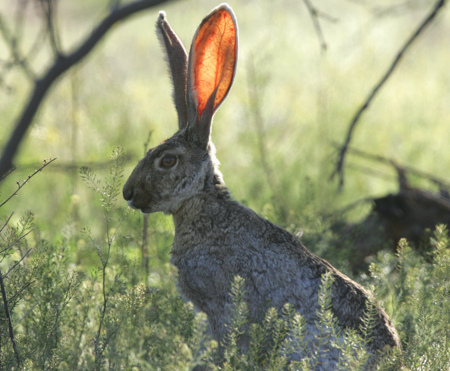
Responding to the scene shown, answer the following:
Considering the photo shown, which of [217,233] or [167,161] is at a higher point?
[167,161]

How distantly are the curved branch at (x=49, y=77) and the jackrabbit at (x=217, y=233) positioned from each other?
0.45 m

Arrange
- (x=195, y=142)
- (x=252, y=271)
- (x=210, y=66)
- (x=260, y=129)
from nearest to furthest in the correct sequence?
(x=252, y=271), (x=210, y=66), (x=195, y=142), (x=260, y=129)

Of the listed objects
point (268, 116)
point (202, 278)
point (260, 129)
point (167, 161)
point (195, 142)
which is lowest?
point (202, 278)

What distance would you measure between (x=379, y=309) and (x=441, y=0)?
3015mm

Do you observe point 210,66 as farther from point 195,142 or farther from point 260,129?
point 260,129

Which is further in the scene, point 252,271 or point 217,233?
point 217,233

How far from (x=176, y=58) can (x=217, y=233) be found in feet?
4.32

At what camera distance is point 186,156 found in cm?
332

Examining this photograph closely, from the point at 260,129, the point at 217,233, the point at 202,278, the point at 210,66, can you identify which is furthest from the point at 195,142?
the point at 260,129

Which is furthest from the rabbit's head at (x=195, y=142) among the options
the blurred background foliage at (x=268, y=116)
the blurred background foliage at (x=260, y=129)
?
the blurred background foliage at (x=268, y=116)

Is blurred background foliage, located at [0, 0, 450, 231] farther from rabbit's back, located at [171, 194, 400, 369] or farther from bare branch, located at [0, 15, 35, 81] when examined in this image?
rabbit's back, located at [171, 194, 400, 369]

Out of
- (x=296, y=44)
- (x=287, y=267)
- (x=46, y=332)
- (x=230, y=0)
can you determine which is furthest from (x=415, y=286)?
(x=296, y=44)

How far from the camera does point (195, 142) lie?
3.37 meters

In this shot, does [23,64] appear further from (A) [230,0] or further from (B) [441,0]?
(A) [230,0]
